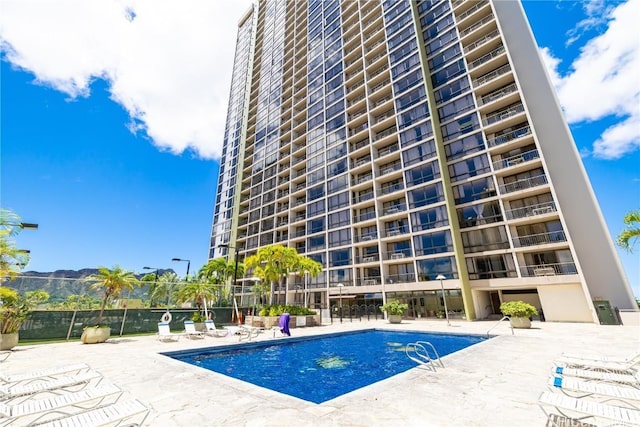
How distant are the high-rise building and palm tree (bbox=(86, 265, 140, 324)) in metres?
8.93

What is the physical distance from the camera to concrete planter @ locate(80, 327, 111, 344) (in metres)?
14.2

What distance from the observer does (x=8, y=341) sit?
1201 centimetres

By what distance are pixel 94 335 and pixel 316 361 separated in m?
11.9

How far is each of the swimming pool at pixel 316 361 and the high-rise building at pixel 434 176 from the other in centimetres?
1018

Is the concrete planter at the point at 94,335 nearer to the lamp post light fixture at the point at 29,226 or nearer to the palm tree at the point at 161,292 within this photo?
the palm tree at the point at 161,292

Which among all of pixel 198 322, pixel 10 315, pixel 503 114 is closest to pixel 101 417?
pixel 10 315

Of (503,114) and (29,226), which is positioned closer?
(29,226)

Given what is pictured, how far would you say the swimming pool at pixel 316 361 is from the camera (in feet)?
26.8

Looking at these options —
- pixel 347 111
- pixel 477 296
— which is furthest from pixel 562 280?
pixel 347 111

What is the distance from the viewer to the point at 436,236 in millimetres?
28875

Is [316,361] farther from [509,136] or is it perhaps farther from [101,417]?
[509,136]

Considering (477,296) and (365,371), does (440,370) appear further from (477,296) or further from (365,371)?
(477,296)

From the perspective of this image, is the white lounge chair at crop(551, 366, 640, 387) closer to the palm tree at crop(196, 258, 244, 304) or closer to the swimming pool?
the swimming pool

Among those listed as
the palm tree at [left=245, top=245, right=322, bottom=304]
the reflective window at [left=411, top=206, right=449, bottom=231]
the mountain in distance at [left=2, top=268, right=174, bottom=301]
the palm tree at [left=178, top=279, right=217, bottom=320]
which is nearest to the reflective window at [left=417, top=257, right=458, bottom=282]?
the reflective window at [left=411, top=206, right=449, bottom=231]
